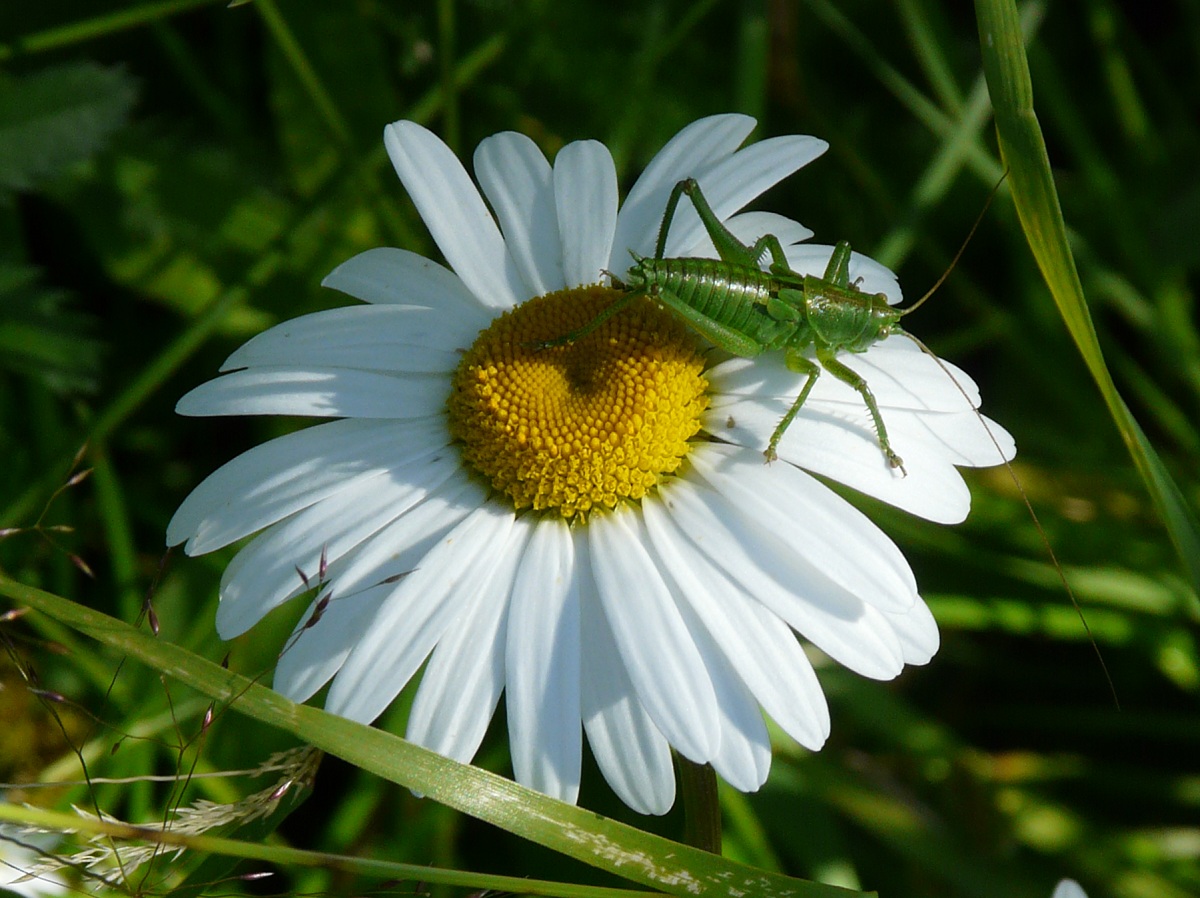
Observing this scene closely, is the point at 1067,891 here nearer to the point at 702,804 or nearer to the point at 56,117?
the point at 702,804

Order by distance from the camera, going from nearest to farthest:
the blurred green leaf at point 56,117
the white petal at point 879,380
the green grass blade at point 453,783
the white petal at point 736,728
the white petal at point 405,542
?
the green grass blade at point 453,783 < the white petal at point 736,728 < the white petal at point 405,542 < the white petal at point 879,380 < the blurred green leaf at point 56,117

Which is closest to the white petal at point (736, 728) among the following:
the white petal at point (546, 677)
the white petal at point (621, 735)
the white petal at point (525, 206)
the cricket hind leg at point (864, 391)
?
the white petal at point (621, 735)

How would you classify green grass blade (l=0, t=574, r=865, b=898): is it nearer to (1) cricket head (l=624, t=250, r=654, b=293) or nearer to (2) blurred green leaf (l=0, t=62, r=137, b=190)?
(1) cricket head (l=624, t=250, r=654, b=293)

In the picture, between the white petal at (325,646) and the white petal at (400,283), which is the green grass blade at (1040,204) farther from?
the white petal at (325,646)

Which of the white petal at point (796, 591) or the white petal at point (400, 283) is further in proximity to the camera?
the white petal at point (400, 283)

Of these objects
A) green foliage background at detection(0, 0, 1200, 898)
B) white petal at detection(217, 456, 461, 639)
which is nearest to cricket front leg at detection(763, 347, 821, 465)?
white petal at detection(217, 456, 461, 639)

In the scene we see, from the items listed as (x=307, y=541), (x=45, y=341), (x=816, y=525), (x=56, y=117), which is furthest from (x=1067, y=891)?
(x=56, y=117)

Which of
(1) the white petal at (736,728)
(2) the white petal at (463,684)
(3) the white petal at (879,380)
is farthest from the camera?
(3) the white petal at (879,380)
